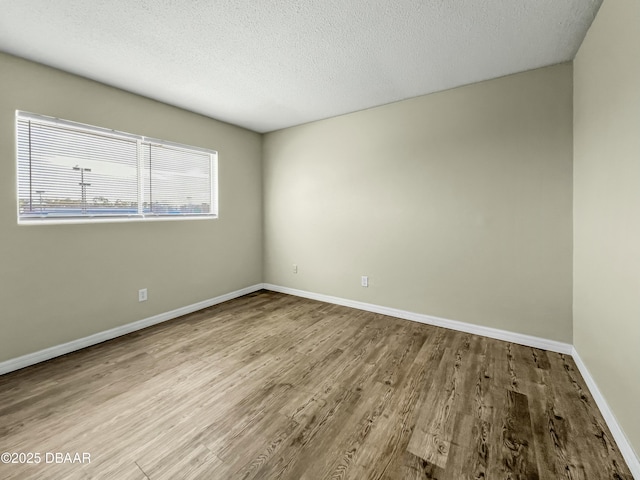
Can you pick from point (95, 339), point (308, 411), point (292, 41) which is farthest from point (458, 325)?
point (95, 339)

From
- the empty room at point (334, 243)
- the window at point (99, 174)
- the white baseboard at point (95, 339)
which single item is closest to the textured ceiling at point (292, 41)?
the empty room at point (334, 243)

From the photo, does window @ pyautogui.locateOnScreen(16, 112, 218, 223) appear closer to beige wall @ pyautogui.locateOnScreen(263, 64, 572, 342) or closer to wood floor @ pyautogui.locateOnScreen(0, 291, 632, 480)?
wood floor @ pyautogui.locateOnScreen(0, 291, 632, 480)

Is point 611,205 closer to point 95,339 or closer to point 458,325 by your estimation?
point 458,325

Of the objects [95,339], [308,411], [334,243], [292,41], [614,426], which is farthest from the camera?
[334,243]

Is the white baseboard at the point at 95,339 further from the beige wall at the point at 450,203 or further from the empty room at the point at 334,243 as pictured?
the beige wall at the point at 450,203

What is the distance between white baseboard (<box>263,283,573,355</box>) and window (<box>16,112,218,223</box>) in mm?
2205

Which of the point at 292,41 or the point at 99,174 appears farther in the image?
the point at 99,174

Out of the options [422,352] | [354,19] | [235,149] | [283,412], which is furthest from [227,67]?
[422,352]

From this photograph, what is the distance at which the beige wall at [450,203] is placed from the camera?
8.11ft

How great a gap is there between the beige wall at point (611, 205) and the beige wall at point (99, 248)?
3.81m

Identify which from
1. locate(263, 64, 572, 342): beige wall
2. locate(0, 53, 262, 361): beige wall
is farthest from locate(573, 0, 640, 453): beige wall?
locate(0, 53, 262, 361): beige wall

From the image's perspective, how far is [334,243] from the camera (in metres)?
3.86

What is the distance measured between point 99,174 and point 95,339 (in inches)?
63.5

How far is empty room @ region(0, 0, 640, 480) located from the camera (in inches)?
58.6
